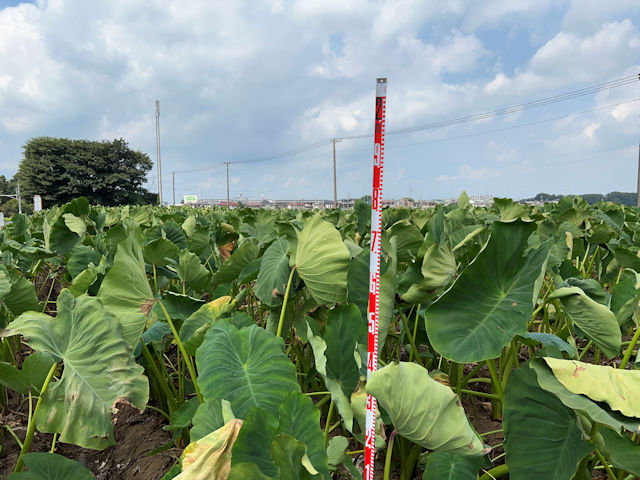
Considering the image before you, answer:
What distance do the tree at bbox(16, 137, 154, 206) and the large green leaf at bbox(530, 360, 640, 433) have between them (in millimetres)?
32978

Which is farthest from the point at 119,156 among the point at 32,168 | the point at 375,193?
the point at 375,193

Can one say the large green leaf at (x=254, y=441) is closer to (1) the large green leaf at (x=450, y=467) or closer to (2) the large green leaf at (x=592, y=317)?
(1) the large green leaf at (x=450, y=467)

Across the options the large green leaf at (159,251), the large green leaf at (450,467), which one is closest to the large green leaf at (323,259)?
the large green leaf at (450,467)

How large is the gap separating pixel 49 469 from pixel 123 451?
733 mm

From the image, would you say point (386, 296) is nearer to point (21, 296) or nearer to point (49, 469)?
point (49, 469)

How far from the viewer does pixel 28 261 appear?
7.38 ft

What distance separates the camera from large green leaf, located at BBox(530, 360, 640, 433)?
1.68ft

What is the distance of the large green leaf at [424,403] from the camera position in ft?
1.80

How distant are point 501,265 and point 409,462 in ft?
1.81

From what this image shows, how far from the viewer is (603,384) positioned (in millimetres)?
534

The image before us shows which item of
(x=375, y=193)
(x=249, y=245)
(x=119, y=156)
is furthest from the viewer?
(x=119, y=156)

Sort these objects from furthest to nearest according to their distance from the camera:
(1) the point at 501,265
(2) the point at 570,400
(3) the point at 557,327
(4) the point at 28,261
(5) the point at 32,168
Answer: (5) the point at 32,168 → (4) the point at 28,261 → (3) the point at 557,327 → (1) the point at 501,265 → (2) the point at 570,400

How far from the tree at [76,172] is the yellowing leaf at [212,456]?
3283 cm

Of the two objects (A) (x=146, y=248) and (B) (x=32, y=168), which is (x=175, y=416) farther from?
(B) (x=32, y=168)
